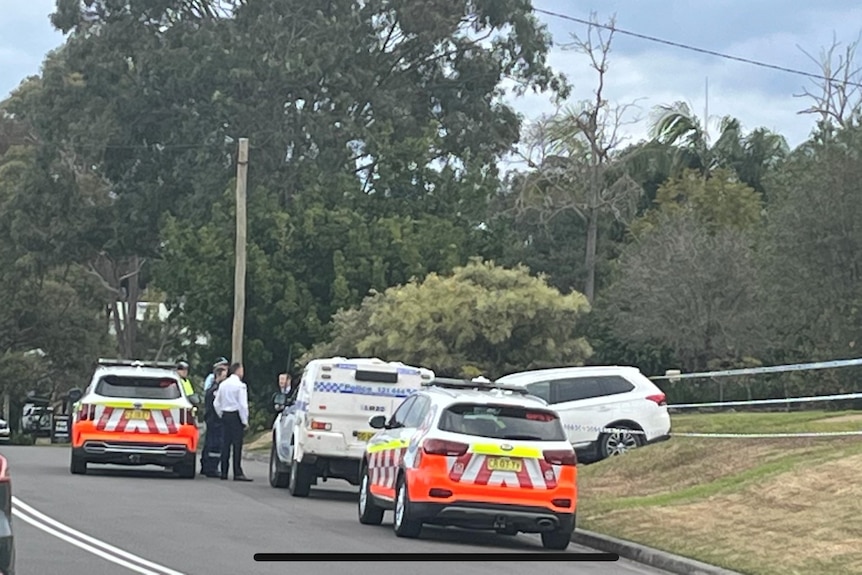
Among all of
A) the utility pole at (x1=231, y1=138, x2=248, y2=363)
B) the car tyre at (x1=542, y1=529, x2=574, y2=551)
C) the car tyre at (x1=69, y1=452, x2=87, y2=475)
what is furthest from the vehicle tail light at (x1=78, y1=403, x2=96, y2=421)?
the utility pole at (x1=231, y1=138, x2=248, y2=363)

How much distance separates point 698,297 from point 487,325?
8.47m

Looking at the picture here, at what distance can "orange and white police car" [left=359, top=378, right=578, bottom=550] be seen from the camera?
16.7 metres

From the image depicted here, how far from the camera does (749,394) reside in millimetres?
38812

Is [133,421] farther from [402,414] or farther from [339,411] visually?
[402,414]

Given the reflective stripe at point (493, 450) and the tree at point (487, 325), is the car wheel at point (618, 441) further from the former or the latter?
the reflective stripe at point (493, 450)

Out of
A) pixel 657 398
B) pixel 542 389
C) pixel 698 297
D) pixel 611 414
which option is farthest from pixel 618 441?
pixel 698 297

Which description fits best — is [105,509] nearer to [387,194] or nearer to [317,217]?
[317,217]

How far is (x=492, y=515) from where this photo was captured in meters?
16.7

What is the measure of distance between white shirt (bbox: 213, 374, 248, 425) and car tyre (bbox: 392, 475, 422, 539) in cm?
853

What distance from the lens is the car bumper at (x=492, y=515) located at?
16.7 meters

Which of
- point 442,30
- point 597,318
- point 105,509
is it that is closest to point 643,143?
point 442,30

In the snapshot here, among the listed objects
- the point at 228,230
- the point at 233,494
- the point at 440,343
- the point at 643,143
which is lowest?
the point at 233,494

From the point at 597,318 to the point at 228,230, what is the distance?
10907 millimetres

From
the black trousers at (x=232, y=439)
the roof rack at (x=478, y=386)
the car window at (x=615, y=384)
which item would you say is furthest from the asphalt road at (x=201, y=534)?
the car window at (x=615, y=384)
